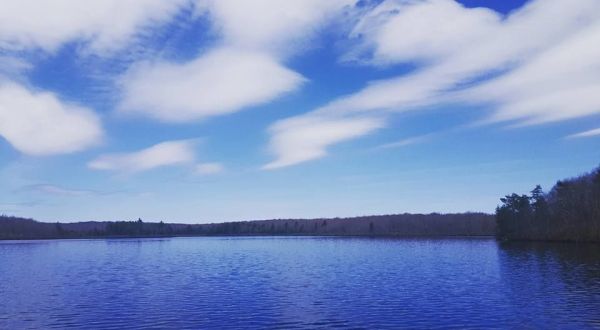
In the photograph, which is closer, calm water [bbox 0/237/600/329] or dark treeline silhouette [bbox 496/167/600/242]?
calm water [bbox 0/237/600/329]

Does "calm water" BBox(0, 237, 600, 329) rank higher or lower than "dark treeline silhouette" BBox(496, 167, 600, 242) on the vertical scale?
lower

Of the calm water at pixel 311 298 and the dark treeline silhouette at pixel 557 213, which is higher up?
the dark treeline silhouette at pixel 557 213

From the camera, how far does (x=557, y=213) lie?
405 feet

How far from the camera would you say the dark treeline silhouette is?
10700cm

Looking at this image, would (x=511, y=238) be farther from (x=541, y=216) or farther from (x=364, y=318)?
(x=364, y=318)

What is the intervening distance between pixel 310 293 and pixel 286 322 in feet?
34.2

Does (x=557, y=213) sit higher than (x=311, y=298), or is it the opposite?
(x=557, y=213)

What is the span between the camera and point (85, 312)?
3105cm

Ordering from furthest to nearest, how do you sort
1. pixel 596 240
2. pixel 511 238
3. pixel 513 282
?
pixel 511 238, pixel 596 240, pixel 513 282

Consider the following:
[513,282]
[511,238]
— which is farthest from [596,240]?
[513,282]

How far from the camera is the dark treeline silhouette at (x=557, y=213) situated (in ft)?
351

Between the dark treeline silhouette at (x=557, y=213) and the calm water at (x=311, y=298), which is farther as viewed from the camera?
the dark treeline silhouette at (x=557, y=213)

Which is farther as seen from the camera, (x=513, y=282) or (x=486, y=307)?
(x=513, y=282)

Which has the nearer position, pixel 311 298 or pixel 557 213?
pixel 311 298
